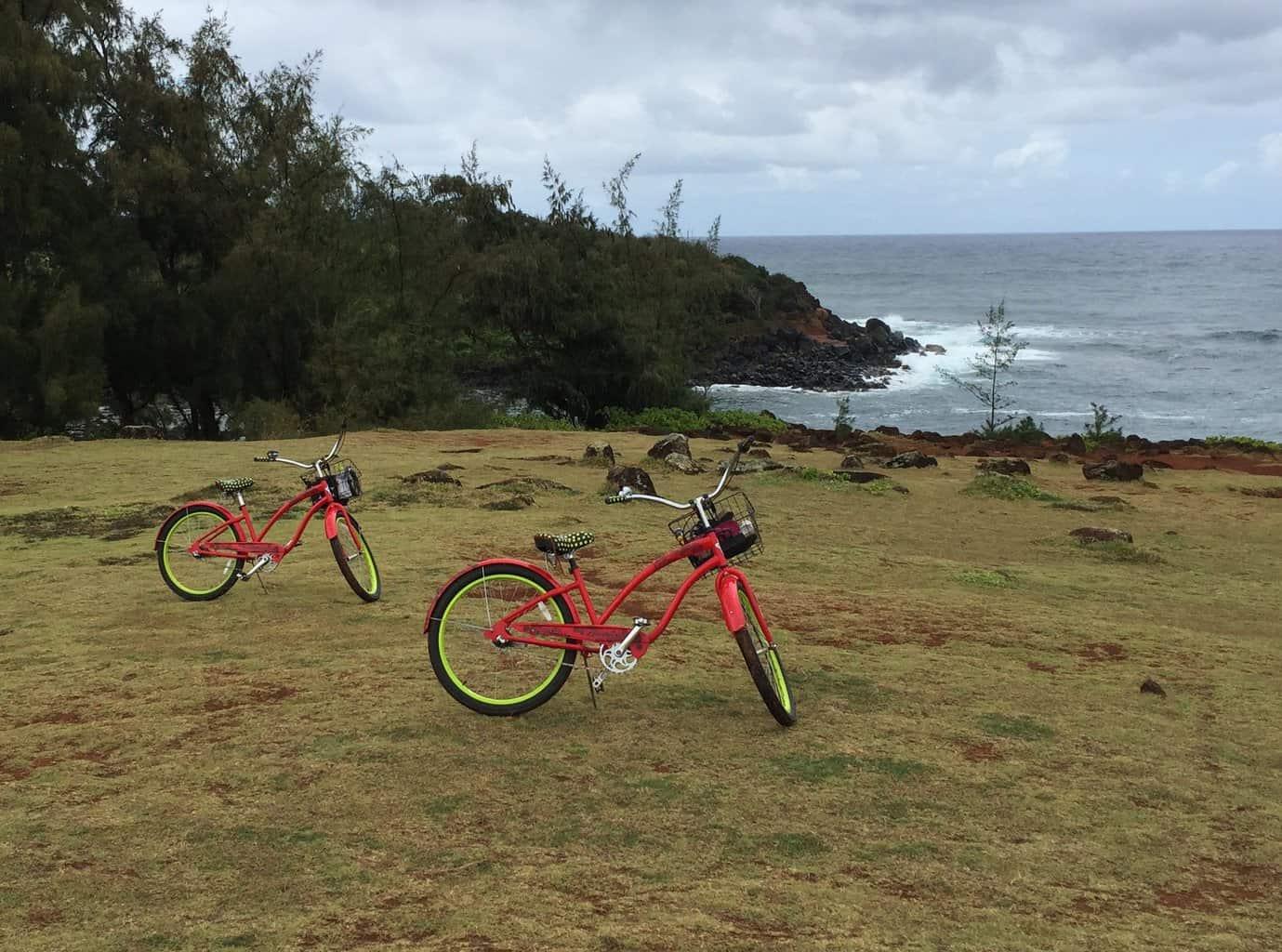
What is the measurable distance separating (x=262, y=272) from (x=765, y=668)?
23.3 meters

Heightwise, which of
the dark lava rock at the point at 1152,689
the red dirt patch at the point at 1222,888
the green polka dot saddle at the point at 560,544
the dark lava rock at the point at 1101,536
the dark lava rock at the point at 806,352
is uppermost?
the dark lava rock at the point at 806,352

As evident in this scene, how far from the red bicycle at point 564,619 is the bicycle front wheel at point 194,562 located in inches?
98.5

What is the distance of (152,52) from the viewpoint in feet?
84.3

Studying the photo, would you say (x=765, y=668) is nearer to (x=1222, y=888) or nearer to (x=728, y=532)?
(x=728, y=532)

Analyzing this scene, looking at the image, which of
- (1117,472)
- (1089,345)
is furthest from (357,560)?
(1089,345)

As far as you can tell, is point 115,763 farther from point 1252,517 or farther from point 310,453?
point 1252,517

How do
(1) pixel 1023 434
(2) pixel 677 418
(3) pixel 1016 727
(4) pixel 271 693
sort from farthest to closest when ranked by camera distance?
1. (2) pixel 677 418
2. (1) pixel 1023 434
3. (4) pixel 271 693
4. (3) pixel 1016 727

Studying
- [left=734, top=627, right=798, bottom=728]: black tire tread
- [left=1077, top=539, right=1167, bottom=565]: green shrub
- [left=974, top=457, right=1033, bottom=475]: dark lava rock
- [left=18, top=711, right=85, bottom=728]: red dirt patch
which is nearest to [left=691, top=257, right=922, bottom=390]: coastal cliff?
[left=974, top=457, right=1033, bottom=475]: dark lava rock

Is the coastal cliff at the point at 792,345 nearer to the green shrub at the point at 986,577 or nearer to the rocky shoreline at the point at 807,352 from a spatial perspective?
the rocky shoreline at the point at 807,352

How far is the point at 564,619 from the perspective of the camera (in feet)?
16.5

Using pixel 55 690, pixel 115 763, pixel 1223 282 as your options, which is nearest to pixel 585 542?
pixel 115 763

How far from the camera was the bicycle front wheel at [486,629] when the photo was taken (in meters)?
5.01

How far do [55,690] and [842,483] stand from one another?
30.6 feet

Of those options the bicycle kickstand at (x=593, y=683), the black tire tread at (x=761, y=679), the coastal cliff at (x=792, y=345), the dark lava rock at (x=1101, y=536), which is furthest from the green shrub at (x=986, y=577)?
the coastal cliff at (x=792, y=345)
